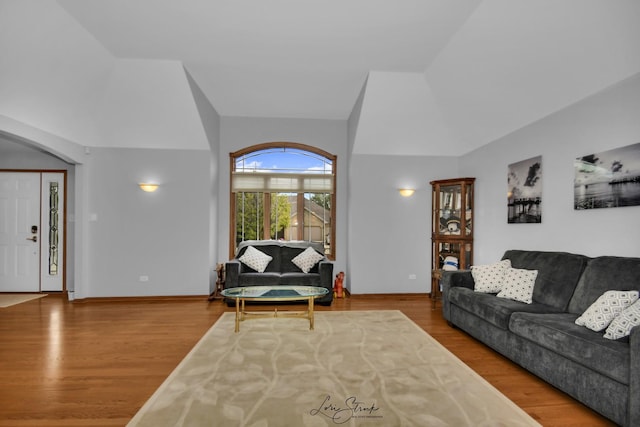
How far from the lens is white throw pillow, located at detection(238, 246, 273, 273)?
5812mm

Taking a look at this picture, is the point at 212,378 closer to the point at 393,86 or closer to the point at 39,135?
the point at 39,135

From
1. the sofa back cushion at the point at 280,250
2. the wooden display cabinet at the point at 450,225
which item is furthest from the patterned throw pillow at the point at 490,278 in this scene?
the sofa back cushion at the point at 280,250

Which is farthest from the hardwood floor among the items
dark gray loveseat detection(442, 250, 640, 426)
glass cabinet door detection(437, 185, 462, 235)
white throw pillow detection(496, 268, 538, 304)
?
glass cabinet door detection(437, 185, 462, 235)

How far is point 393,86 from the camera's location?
5.09 metres

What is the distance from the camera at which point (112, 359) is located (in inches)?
128

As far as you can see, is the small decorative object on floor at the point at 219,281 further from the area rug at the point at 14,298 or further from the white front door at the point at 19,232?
the white front door at the point at 19,232

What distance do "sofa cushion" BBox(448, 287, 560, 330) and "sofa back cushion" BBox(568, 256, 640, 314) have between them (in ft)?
0.83

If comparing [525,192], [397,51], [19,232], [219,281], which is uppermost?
[397,51]

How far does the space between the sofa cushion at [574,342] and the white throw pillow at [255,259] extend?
3805mm

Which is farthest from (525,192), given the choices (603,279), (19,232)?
(19,232)

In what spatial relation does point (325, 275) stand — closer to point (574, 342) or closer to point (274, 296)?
point (274, 296)

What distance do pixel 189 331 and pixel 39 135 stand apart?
10.6 ft

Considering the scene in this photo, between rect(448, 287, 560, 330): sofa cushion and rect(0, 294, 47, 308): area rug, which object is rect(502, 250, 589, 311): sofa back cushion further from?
rect(0, 294, 47, 308): area rug

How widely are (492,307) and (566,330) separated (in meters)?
0.83
